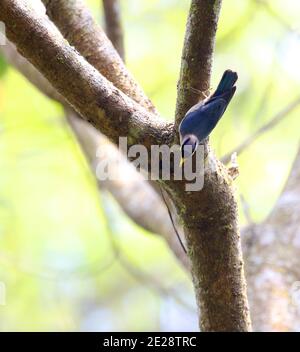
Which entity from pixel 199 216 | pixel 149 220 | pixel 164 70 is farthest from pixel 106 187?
pixel 199 216

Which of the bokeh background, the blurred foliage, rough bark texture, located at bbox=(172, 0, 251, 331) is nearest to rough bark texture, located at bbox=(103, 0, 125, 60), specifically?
the blurred foliage

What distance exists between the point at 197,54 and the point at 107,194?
2865 millimetres

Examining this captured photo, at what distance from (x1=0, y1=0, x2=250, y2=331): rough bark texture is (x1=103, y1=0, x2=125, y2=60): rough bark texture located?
1294mm

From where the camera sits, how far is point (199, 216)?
180cm

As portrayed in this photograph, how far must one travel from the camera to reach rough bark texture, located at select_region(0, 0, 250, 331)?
1735mm

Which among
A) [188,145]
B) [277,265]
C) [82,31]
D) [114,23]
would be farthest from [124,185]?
[188,145]

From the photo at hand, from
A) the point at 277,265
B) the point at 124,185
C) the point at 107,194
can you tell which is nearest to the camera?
the point at 277,265

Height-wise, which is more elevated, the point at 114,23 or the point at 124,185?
the point at 114,23

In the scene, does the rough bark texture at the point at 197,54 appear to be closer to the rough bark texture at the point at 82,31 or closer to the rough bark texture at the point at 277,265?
the rough bark texture at the point at 82,31

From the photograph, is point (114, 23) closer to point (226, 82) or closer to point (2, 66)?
point (2, 66)

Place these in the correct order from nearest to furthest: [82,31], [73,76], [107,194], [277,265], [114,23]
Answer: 1. [73,76]
2. [82,31]
3. [277,265]
4. [114,23]
5. [107,194]

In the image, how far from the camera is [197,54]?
1.60 m

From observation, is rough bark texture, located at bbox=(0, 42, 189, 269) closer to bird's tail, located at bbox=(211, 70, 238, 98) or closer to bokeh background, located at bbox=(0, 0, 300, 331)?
bokeh background, located at bbox=(0, 0, 300, 331)
